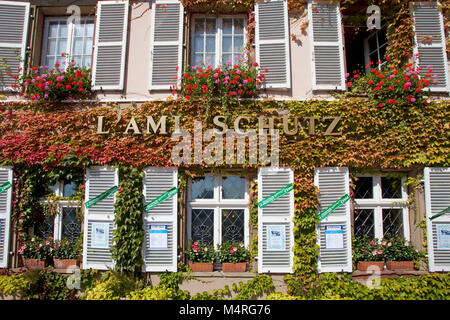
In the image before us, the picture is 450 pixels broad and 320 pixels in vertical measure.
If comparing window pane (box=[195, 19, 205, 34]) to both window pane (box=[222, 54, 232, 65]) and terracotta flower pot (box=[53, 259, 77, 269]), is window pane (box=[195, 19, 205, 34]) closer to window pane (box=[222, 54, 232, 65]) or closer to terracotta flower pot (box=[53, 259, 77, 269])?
window pane (box=[222, 54, 232, 65])

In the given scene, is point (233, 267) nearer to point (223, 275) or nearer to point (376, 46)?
point (223, 275)

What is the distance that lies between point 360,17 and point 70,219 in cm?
595

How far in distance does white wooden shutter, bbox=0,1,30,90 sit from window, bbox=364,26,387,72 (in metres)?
6.15

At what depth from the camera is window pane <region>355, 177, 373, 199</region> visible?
16.9 ft

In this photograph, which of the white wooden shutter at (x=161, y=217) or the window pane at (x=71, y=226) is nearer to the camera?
the white wooden shutter at (x=161, y=217)

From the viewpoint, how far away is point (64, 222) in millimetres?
5156

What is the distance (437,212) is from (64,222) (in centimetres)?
583

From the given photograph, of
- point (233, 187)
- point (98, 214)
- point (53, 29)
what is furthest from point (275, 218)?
point (53, 29)

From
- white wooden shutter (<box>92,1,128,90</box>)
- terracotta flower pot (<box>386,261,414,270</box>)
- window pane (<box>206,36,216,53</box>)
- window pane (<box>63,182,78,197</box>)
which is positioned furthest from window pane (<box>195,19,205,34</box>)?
terracotta flower pot (<box>386,261,414,270</box>)

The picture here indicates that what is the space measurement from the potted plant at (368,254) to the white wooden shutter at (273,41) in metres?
2.71

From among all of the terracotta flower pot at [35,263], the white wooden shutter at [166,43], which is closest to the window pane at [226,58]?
the white wooden shutter at [166,43]

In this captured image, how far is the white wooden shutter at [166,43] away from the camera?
5223 mm

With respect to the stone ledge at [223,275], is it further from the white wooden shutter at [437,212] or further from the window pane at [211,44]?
the window pane at [211,44]

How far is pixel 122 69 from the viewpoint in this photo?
5258 millimetres
